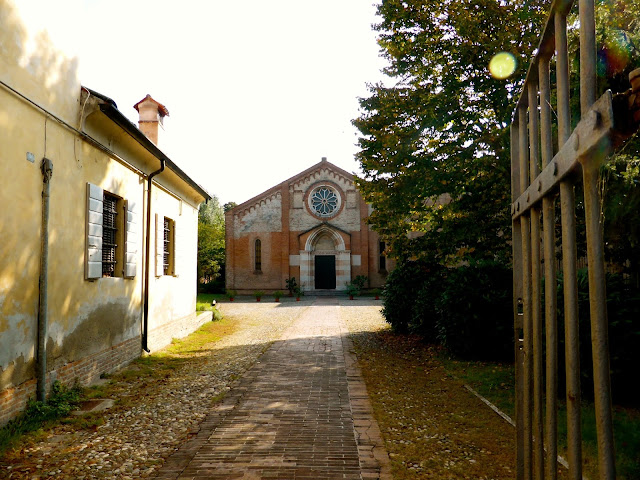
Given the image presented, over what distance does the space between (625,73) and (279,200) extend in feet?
89.7

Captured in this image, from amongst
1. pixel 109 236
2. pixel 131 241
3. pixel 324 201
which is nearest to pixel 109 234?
pixel 109 236

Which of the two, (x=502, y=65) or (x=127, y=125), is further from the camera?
(x=502, y=65)

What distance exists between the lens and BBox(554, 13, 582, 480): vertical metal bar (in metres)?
1.84

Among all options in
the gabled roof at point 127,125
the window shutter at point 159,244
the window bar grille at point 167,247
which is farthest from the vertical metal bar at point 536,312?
the window bar grille at point 167,247

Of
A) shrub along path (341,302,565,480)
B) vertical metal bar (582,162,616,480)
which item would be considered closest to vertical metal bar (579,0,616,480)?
vertical metal bar (582,162,616,480)

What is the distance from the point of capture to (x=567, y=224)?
1.93 meters

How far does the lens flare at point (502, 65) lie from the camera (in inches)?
335

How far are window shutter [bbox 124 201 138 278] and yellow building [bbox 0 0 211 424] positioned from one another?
0.09 ft

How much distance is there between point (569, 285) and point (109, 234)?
810 centimetres

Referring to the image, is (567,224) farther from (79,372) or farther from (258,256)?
(258,256)

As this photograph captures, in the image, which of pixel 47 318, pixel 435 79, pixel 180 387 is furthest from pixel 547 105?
pixel 435 79

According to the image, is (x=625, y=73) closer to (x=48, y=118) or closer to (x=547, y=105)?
(x=547, y=105)

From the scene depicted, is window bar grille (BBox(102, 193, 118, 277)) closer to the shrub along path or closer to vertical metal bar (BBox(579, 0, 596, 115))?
the shrub along path

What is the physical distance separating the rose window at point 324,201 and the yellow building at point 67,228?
71.7 ft
